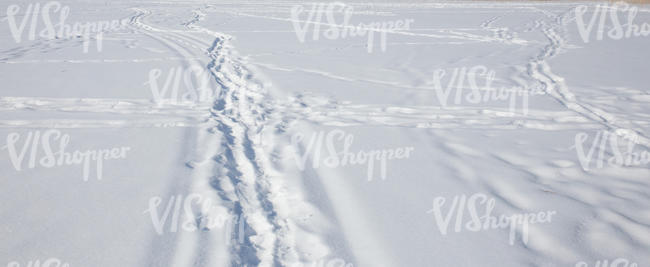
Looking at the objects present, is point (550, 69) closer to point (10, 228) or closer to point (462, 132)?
point (462, 132)

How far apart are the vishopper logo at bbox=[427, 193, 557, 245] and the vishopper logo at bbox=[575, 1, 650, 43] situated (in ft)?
28.6

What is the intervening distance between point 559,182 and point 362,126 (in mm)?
1831

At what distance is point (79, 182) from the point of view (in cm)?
329

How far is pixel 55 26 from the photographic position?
1148 centimetres

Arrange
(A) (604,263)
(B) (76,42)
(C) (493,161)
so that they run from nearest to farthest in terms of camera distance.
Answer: (A) (604,263) → (C) (493,161) → (B) (76,42)

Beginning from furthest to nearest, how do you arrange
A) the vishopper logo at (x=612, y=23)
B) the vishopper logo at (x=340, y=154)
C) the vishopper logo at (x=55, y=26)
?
the vishopper logo at (x=612, y=23) → the vishopper logo at (x=55, y=26) → the vishopper logo at (x=340, y=154)

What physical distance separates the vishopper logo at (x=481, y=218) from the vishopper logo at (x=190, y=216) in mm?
1225

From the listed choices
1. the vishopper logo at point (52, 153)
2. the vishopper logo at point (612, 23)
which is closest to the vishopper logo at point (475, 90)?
the vishopper logo at point (52, 153)

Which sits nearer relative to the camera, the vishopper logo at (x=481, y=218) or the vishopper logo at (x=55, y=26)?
the vishopper logo at (x=481, y=218)

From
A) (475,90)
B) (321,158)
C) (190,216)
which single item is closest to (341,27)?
(475,90)

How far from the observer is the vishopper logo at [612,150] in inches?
147

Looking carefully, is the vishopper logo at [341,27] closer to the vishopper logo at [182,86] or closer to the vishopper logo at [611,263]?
the vishopper logo at [182,86]

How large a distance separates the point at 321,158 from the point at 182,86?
2.92 meters

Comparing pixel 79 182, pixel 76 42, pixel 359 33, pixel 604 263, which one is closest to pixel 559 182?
pixel 604 263
